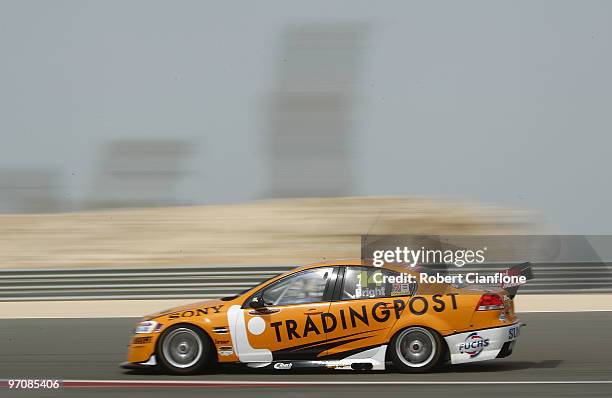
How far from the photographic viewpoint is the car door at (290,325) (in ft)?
31.0

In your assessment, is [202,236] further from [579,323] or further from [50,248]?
[579,323]

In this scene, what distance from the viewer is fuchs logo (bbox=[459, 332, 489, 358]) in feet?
30.6

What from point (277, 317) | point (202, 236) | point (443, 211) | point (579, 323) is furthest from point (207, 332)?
point (443, 211)

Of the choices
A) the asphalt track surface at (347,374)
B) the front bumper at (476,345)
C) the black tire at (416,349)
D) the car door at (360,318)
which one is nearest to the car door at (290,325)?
the car door at (360,318)

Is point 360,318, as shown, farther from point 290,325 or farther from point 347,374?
point 290,325

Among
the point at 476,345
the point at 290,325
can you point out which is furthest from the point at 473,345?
the point at 290,325

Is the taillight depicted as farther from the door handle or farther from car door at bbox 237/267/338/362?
the door handle

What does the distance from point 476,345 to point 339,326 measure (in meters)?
1.35

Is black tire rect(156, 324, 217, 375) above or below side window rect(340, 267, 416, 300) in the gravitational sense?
below

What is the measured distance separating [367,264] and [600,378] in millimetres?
2504

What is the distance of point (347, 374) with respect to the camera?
948 centimetres

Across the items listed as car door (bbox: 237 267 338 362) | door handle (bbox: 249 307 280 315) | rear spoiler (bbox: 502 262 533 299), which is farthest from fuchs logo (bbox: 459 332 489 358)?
door handle (bbox: 249 307 280 315)

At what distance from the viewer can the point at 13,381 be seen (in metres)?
9.44

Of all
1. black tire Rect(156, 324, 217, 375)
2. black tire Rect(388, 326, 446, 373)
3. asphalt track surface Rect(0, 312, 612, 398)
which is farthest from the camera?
black tire Rect(156, 324, 217, 375)
